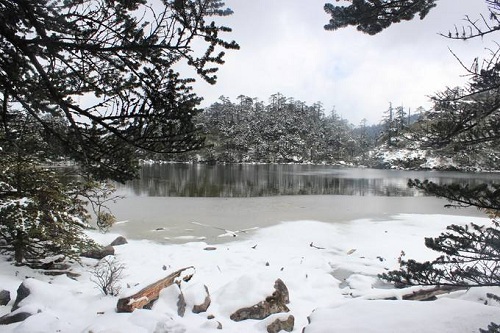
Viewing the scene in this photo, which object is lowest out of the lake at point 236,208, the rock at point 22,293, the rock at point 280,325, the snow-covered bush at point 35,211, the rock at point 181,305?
the lake at point 236,208

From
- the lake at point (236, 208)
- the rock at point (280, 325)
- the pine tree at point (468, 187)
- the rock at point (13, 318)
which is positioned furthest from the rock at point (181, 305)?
the lake at point (236, 208)

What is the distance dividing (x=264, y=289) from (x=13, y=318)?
4764mm

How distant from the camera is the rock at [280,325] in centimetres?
653

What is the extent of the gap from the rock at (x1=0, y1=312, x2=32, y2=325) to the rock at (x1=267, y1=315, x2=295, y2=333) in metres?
4.36

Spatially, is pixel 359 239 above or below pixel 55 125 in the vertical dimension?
below

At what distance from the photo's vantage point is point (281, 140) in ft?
351

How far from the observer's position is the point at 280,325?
6.65 m

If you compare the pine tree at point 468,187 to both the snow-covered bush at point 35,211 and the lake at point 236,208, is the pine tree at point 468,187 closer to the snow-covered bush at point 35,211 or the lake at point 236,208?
the snow-covered bush at point 35,211

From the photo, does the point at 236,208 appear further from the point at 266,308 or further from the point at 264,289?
the point at 266,308

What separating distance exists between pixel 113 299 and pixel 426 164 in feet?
270

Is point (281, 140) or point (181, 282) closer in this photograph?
point (181, 282)

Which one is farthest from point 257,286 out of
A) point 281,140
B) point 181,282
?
point 281,140

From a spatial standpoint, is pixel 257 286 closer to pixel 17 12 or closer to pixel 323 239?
pixel 17 12

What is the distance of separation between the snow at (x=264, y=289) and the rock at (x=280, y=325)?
4.6 inches
